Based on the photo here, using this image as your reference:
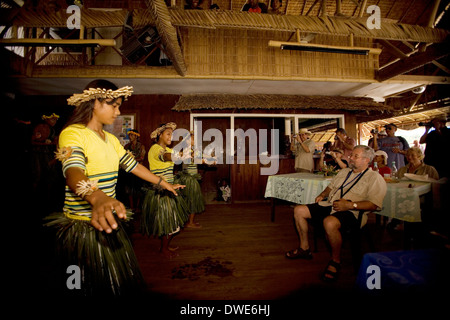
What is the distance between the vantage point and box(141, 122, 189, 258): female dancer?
3.09m

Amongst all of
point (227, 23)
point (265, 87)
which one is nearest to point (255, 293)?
point (227, 23)

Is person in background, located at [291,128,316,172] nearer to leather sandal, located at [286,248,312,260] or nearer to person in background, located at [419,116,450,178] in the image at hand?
person in background, located at [419,116,450,178]

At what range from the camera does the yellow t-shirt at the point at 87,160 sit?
4.27 ft

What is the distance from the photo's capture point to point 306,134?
5.43 metres

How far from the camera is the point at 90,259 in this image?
1.46 metres

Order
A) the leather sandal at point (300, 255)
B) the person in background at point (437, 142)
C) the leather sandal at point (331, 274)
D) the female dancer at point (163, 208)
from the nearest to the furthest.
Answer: the leather sandal at point (331, 274) → the leather sandal at point (300, 255) → the female dancer at point (163, 208) → the person in background at point (437, 142)

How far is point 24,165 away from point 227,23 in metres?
5.84

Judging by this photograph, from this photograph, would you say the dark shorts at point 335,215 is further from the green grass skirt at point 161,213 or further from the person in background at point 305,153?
the person in background at point 305,153

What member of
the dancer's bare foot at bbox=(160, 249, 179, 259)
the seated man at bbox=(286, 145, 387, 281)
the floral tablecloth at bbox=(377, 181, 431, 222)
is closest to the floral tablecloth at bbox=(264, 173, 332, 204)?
the seated man at bbox=(286, 145, 387, 281)

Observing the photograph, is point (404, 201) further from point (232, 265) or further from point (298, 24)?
point (298, 24)

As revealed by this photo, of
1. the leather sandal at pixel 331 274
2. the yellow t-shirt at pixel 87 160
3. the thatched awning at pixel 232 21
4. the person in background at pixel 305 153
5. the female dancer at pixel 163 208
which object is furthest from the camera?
the person in background at pixel 305 153

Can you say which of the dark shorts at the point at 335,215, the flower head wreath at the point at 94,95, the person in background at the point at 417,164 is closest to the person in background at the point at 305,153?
the person in background at the point at 417,164

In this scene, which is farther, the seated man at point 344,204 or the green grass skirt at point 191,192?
the green grass skirt at point 191,192

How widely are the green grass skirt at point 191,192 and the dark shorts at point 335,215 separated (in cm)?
240
